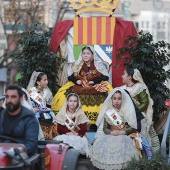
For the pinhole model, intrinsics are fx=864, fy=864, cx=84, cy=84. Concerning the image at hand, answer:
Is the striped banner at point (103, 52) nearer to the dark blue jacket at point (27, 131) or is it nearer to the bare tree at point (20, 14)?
the dark blue jacket at point (27, 131)

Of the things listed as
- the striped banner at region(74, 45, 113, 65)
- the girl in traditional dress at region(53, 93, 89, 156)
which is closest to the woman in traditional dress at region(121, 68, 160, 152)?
the girl in traditional dress at region(53, 93, 89, 156)

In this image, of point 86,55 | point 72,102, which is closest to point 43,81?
point 86,55

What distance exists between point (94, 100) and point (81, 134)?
1904 mm

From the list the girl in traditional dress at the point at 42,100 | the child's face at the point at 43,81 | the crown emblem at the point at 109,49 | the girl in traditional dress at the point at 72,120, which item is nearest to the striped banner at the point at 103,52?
the crown emblem at the point at 109,49

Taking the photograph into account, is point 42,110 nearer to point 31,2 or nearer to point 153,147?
point 153,147

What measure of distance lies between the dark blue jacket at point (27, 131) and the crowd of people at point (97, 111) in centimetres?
28

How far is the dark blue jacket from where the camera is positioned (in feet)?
34.9

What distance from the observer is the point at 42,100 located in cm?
1550

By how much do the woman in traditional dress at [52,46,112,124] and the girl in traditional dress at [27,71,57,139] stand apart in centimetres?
55

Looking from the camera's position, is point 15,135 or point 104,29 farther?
point 104,29

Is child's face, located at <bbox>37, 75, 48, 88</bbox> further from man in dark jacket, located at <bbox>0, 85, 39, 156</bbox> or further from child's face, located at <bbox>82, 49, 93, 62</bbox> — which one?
man in dark jacket, located at <bbox>0, 85, 39, 156</bbox>

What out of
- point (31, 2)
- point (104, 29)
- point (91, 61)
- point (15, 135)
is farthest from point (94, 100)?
point (31, 2)

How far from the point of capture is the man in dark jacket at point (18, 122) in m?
10.6

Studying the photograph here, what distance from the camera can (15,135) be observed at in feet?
35.3
